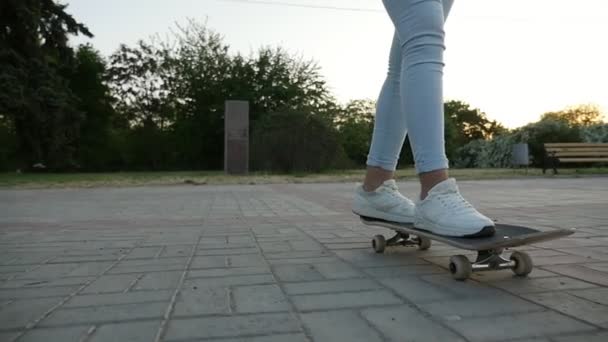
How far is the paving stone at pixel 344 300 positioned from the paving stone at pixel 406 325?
0.07m

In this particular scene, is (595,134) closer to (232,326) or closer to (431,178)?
(431,178)

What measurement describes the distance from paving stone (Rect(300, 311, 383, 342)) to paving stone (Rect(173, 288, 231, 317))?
0.27 metres

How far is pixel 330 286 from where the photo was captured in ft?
5.34

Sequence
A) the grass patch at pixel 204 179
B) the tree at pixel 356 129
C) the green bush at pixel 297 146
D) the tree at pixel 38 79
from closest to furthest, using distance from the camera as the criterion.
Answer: the grass patch at pixel 204 179, the green bush at pixel 297 146, the tree at pixel 38 79, the tree at pixel 356 129

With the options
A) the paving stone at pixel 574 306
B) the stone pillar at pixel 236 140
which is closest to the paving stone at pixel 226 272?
the paving stone at pixel 574 306

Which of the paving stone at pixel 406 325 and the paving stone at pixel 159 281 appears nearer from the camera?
the paving stone at pixel 406 325

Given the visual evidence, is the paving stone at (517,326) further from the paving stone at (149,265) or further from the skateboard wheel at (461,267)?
the paving stone at (149,265)

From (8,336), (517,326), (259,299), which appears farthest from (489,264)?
(8,336)

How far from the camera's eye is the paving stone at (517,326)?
3.69 feet

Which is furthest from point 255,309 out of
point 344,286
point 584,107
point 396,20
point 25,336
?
point 584,107

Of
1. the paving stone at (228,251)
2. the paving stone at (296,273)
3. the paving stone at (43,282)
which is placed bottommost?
the paving stone at (43,282)

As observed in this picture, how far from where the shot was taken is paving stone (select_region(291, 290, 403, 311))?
140 cm

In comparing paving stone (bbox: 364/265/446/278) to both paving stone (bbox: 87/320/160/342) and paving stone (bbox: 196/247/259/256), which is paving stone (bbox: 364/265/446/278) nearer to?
paving stone (bbox: 196/247/259/256)

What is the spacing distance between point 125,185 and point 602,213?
30.8 ft
